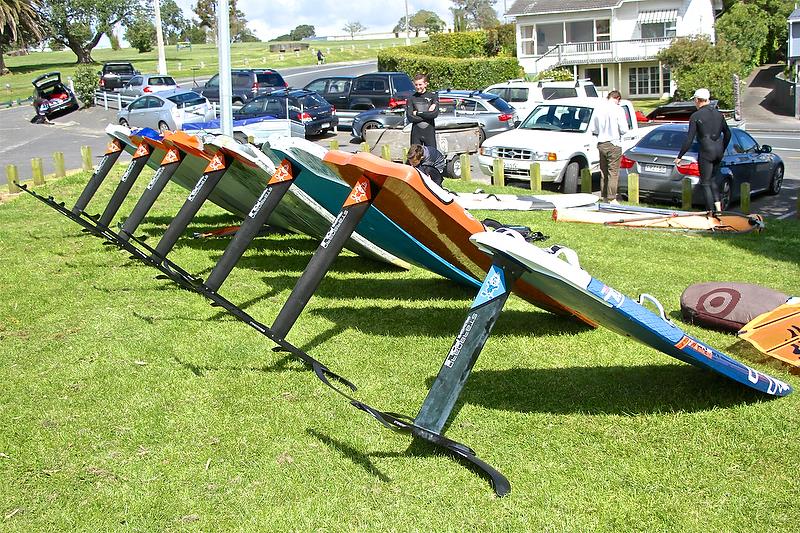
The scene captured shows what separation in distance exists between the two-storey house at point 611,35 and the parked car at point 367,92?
22.8 metres

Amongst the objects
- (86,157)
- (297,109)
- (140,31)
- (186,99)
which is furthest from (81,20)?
(86,157)

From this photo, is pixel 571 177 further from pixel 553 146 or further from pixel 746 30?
pixel 746 30

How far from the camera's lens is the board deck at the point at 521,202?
13.5 m

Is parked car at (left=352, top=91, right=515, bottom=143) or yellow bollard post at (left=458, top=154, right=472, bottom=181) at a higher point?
parked car at (left=352, top=91, right=515, bottom=143)

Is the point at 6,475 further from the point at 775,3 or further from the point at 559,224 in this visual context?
the point at 775,3

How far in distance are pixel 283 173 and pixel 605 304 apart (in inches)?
127

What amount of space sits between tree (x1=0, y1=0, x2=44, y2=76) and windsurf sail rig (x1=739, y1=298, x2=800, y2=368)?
59.9 meters

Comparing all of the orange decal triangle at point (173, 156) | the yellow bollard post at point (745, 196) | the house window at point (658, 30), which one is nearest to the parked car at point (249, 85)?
the yellow bollard post at point (745, 196)

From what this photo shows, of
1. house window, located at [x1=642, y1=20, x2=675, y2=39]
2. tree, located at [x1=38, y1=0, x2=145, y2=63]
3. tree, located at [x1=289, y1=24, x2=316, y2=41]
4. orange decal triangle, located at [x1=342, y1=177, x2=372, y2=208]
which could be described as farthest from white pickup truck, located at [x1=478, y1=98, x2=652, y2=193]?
tree, located at [x1=289, y1=24, x2=316, y2=41]

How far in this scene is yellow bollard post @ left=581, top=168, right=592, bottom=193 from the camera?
52.2 ft

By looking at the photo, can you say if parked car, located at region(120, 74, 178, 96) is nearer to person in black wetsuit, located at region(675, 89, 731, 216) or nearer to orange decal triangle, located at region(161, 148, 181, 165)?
person in black wetsuit, located at region(675, 89, 731, 216)

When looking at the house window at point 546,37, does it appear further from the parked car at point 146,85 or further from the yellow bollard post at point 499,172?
the yellow bollard post at point 499,172

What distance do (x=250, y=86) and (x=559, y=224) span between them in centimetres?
2462

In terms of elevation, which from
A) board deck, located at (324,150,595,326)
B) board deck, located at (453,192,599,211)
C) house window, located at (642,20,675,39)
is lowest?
board deck, located at (453,192,599,211)
